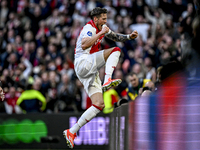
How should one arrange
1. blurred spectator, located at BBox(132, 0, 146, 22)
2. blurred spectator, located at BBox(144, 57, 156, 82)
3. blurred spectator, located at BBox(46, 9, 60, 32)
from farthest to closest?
blurred spectator, located at BBox(46, 9, 60, 32)
blurred spectator, located at BBox(132, 0, 146, 22)
blurred spectator, located at BBox(144, 57, 156, 82)

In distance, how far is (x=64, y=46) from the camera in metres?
13.6

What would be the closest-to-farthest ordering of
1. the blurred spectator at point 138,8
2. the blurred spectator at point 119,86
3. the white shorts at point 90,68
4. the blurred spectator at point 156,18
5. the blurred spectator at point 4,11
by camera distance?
1. the white shorts at point 90,68
2. the blurred spectator at point 119,86
3. the blurred spectator at point 156,18
4. the blurred spectator at point 138,8
5. the blurred spectator at point 4,11

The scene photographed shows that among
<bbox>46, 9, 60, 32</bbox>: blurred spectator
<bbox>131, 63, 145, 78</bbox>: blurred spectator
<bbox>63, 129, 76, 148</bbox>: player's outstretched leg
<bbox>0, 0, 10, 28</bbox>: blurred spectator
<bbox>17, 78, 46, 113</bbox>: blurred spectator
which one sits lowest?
<bbox>63, 129, 76, 148</bbox>: player's outstretched leg

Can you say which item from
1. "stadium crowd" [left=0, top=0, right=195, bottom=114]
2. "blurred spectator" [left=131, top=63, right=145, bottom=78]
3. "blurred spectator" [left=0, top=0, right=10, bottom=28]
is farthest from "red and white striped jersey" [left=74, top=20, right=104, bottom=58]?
"blurred spectator" [left=0, top=0, right=10, bottom=28]

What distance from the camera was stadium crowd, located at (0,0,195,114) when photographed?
11055 millimetres

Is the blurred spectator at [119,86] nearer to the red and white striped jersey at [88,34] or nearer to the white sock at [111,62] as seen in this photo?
the red and white striped jersey at [88,34]

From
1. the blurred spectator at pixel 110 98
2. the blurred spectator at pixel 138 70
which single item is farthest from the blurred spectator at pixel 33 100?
the blurred spectator at pixel 138 70

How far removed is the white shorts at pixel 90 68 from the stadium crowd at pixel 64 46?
2.34 meters

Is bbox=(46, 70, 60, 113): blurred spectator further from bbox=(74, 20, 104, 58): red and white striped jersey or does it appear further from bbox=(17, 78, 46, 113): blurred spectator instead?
bbox=(74, 20, 104, 58): red and white striped jersey

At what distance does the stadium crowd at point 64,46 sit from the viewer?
1105cm

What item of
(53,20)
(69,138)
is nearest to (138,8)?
(53,20)

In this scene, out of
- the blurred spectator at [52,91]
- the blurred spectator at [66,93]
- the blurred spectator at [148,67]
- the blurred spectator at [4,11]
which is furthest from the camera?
the blurred spectator at [4,11]

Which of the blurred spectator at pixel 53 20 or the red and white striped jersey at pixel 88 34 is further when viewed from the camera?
the blurred spectator at pixel 53 20

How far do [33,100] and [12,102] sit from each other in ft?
2.90
